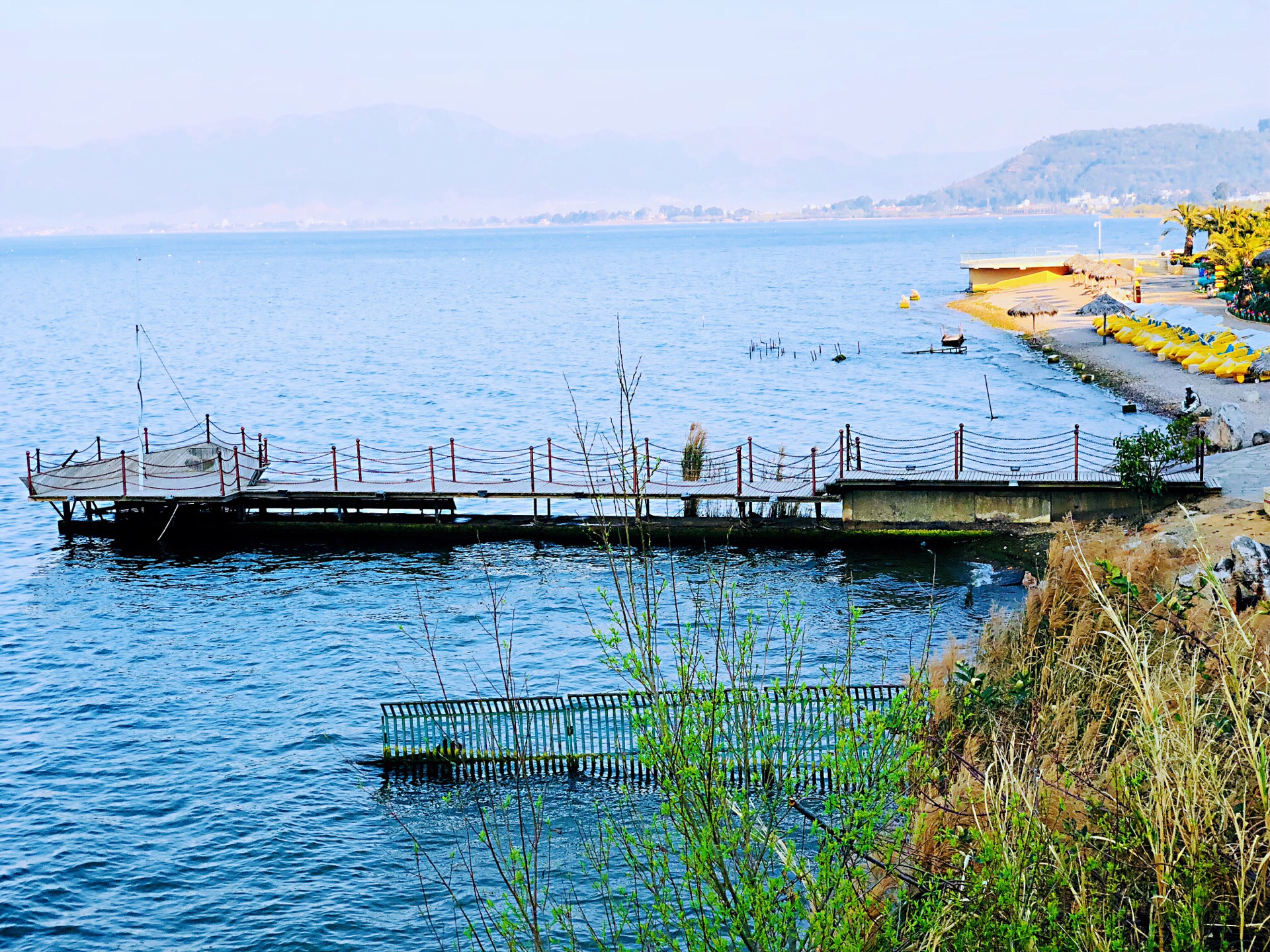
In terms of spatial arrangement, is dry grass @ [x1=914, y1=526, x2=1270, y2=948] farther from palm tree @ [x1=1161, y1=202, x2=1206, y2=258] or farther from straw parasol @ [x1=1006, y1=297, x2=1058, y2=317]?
palm tree @ [x1=1161, y1=202, x2=1206, y2=258]

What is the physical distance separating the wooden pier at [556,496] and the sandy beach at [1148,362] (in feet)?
6.17

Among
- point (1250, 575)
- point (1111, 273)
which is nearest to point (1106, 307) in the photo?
point (1111, 273)

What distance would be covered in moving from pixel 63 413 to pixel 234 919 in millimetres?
57182

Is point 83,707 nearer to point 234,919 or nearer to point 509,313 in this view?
point 234,919

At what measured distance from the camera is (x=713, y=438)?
5053cm

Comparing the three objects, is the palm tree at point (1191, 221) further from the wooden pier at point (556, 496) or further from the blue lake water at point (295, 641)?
the wooden pier at point (556, 496)

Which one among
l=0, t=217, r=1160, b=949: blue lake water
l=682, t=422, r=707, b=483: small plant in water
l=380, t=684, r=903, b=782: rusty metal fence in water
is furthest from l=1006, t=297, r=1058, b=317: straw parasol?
l=380, t=684, r=903, b=782: rusty metal fence in water

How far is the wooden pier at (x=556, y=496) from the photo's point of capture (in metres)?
29.8

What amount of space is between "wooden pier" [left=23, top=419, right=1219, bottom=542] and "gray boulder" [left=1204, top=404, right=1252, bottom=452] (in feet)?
10.5

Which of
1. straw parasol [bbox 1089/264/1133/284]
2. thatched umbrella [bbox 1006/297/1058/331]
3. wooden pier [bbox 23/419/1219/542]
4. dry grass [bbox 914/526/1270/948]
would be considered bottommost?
wooden pier [bbox 23/419/1219/542]

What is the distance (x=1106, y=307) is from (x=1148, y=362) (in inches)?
604

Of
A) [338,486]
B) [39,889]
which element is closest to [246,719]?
[39,889]

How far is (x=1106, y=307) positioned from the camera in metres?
73.9

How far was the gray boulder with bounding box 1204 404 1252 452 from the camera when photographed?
33406 millimetres
